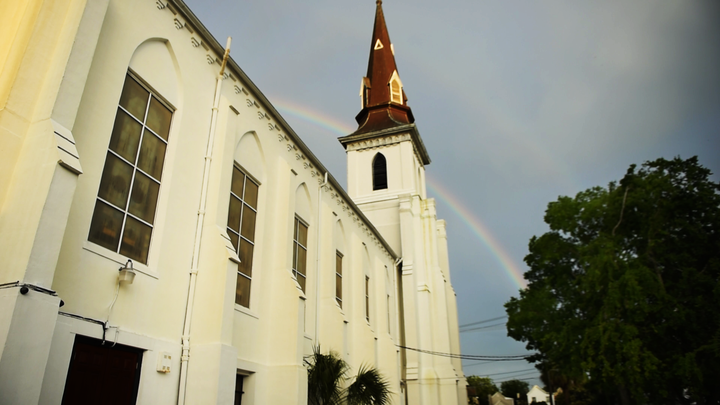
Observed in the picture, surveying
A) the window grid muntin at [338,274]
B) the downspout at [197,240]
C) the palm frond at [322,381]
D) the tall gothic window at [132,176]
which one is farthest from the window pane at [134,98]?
the window grid muntin at [338,274]

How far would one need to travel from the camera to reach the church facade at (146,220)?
613 cm

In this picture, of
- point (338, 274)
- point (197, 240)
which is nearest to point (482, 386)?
point (338, 274)

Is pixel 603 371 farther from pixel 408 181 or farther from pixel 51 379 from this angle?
pixel 51 379

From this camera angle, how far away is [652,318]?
838 inches

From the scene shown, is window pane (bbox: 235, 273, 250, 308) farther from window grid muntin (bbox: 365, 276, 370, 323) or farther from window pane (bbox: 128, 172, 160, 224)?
window grid muntin (bbox: 365, 276, 370, 323)

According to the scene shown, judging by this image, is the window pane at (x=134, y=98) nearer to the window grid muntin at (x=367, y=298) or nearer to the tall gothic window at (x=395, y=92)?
the window grid muntin at (x=367, y=298)

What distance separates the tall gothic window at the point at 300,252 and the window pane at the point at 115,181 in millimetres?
6739

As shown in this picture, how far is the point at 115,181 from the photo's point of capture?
8.12m

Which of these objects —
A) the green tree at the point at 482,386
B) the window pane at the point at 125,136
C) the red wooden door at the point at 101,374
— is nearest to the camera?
the red wooden door at the point at 101,374

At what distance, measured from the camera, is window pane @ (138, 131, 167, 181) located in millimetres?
8812

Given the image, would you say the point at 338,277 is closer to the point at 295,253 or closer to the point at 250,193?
the point at 295,253

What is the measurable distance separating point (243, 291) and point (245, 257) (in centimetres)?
84

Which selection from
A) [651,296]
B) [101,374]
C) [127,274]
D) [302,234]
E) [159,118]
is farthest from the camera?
[651,296]

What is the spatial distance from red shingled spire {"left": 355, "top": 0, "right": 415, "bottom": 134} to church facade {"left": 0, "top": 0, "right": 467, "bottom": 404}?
18.9 meters
